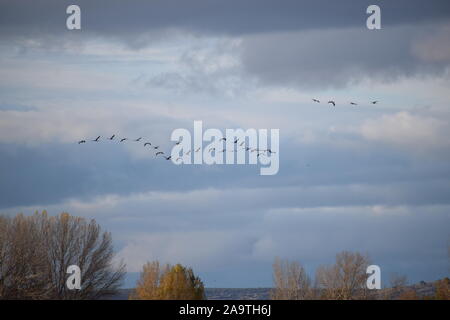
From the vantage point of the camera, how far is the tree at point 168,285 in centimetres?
10262

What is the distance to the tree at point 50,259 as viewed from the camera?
100 meters

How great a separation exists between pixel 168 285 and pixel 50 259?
13.2 m

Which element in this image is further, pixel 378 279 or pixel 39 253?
pixel 378 279

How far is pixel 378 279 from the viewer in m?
113

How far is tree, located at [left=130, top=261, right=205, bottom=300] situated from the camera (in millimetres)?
102625

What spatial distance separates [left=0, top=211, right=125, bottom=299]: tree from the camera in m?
100

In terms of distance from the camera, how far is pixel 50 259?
106m

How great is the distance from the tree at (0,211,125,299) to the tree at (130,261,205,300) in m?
3.33

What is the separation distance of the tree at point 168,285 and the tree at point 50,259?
3.33 metres
